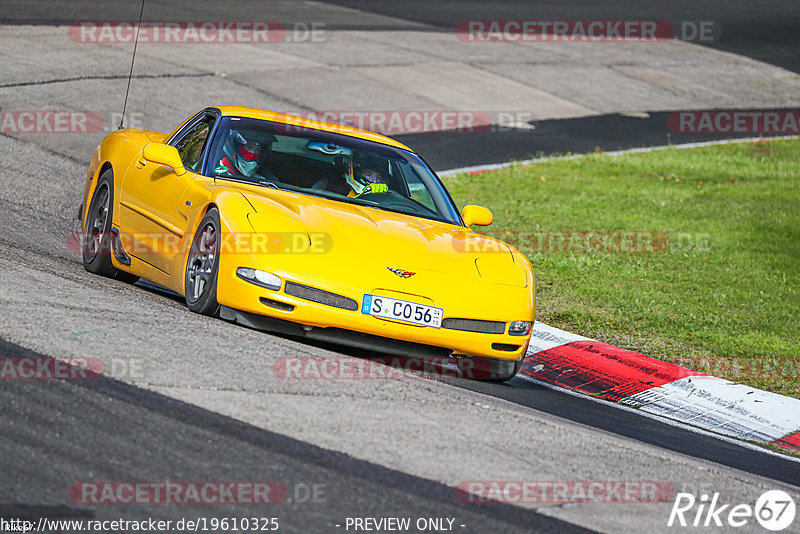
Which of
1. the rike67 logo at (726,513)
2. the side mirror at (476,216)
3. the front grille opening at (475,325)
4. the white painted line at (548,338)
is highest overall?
the side mirror at (476,216)

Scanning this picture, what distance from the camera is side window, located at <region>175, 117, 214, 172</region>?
844 cm

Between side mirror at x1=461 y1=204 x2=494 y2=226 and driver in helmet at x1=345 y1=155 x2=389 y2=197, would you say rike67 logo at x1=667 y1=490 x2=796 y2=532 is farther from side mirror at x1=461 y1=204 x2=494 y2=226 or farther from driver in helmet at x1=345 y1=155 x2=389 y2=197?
driver in helmet at x1=345 y1=155 x2=389 y2=197

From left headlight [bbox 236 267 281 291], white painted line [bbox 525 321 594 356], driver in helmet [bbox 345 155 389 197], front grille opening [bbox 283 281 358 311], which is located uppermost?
driver in helmet [bbox 345 155 389 197]

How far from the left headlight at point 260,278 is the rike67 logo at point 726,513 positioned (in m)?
2.70

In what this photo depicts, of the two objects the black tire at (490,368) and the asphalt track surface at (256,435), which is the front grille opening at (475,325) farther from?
the asphalt track surface at (256,435)

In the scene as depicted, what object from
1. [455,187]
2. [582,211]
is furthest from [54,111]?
[582,211]

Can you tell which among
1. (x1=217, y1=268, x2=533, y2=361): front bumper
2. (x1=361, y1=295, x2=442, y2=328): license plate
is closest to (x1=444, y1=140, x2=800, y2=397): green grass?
(x1=217, y1=268, x2=533, y2=361): front bumper

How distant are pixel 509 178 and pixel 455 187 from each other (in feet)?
4.78

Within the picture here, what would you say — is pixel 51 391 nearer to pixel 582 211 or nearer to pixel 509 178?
pixel 582 211

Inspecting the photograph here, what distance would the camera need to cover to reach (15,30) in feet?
70.0

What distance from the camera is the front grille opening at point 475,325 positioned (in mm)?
7141

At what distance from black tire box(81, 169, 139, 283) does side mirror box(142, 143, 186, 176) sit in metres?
A: 0.97

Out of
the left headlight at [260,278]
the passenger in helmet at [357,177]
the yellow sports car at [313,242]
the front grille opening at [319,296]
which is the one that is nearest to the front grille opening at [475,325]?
the yellow sports car at [313,242]

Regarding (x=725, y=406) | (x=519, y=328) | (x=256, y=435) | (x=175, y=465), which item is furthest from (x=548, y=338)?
(x=175, y=465)
